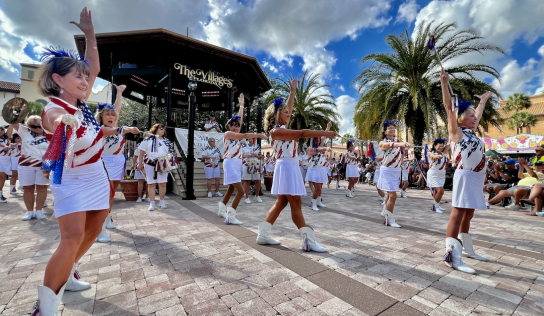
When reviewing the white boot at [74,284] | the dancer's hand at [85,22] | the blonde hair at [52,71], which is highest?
the dancer's hand at [85,22]

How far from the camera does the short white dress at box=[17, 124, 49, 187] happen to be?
518cm

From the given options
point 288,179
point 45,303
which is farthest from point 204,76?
point 45,303

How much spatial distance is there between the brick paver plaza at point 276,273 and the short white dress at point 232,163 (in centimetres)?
103

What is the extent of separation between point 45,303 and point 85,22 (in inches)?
85.8

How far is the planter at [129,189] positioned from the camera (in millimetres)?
7676

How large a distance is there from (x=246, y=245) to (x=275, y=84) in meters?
19.5

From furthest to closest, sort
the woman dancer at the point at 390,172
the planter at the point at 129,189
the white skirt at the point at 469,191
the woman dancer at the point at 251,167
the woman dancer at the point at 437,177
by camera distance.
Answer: the woman dancer at the point at 251,167 → the planter at the point at 129,189 → the woman dancer at the point at 437,177 → the woman dancer at the point at 390,172 → the white skirt at the point at 469,191

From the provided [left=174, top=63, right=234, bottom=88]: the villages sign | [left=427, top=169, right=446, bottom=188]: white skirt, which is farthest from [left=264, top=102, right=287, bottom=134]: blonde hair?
[left=174, top=63, right=234, bottom=88]: the villages sign

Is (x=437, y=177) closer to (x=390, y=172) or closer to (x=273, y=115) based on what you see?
(x=390, y=172)

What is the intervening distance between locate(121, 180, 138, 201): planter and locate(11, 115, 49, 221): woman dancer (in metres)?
2.35

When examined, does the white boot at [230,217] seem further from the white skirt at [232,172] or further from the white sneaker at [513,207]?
the white sneaker at [513,207]

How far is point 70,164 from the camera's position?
1777mm

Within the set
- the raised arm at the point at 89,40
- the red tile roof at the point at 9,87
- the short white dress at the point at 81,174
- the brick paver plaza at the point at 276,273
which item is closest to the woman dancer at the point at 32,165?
the brick paver plaza at the point at 276,273

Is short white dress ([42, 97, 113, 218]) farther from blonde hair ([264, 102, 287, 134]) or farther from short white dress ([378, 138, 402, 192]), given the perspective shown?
short white dress ([378, 138, 402, 192])
